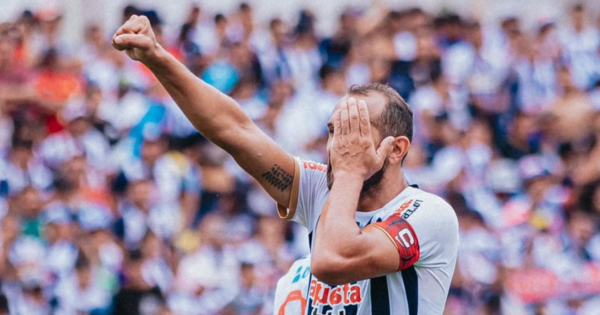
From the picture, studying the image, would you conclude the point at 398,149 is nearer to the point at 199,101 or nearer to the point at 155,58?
the point at 199,101

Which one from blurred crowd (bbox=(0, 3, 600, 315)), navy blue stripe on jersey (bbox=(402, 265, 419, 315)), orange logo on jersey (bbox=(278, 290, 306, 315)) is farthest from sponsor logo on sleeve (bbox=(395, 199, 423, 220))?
blurred crowd (bbox=(0, 3, 600, 315))

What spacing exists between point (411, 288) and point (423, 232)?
0.82ft

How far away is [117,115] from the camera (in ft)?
34.9

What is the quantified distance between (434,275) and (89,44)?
8139mm

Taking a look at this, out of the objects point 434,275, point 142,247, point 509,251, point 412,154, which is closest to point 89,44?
point 142,247

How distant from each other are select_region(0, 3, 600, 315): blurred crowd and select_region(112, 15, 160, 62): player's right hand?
565cm

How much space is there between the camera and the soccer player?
4000mm

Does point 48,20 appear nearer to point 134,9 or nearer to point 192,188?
point 134,9

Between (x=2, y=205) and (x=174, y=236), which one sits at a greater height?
(x=2, y=205)

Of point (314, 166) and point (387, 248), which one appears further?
point (314, 166)

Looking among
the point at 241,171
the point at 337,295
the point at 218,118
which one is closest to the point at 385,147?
the point at 337,295

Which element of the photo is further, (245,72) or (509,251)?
(245,72)

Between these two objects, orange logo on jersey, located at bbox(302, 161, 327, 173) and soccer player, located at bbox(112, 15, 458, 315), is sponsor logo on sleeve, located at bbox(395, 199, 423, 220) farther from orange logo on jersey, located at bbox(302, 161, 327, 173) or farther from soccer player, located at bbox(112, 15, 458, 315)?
orange logo on jersey, located at bbox(302, 161, 327, 173)

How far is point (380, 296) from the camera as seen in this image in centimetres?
419
